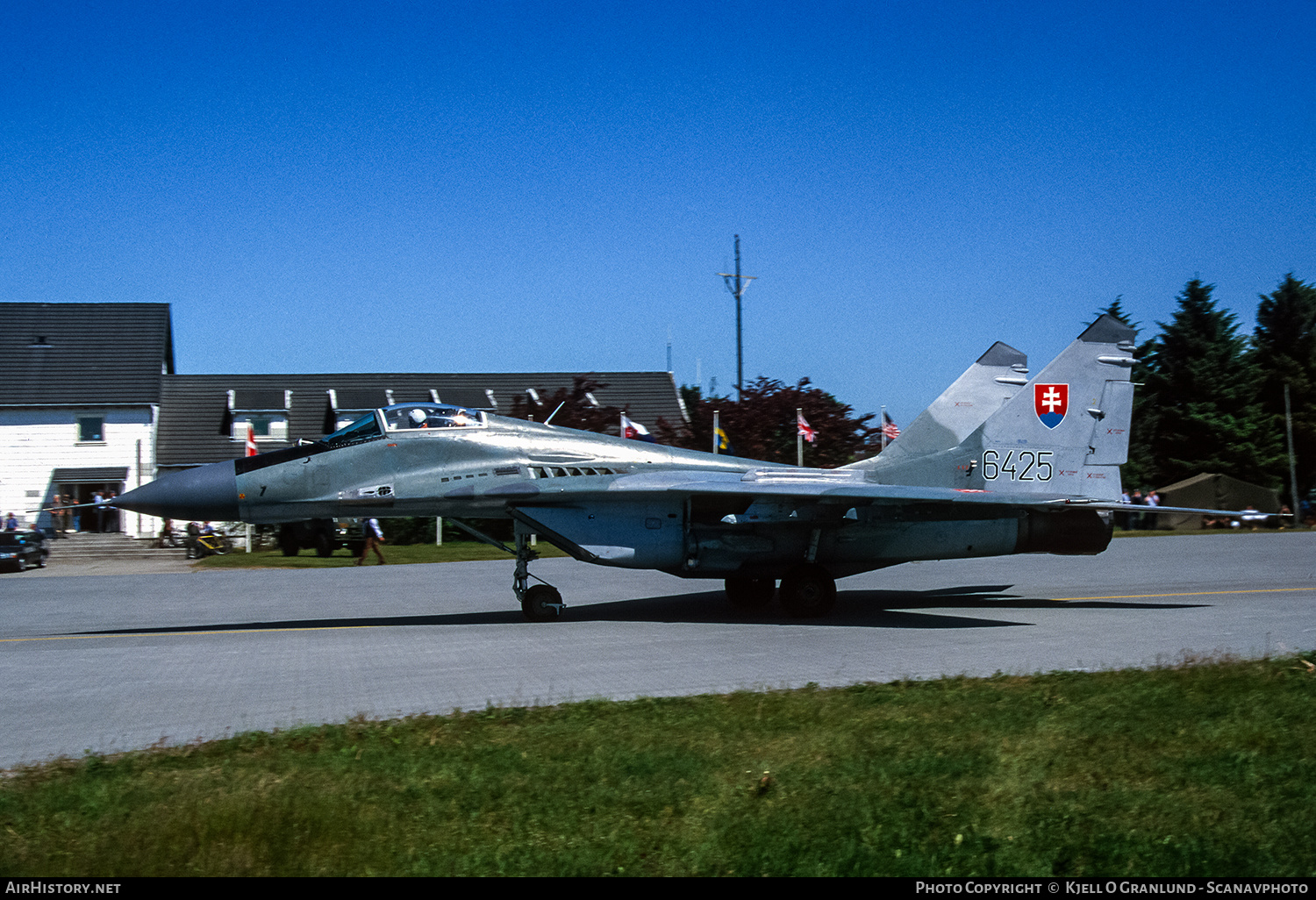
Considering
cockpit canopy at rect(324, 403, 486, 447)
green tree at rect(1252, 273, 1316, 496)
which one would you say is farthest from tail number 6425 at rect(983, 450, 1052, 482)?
green tree at rect(1252, 273, 1316, 496)

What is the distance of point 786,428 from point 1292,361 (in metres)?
36.6

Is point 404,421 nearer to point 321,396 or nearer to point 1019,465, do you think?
point 1019,465

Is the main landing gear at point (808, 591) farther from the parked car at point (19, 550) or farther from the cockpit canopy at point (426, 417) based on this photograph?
the parked car at point (19, 550)

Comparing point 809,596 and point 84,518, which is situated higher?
point 84,518

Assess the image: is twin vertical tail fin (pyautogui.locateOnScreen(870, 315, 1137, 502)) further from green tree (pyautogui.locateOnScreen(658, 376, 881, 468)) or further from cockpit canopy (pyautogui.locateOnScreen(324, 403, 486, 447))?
green tree (pyautogui.locateOnScreen(658, 376, 881, 468))

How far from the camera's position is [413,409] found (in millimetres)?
13820

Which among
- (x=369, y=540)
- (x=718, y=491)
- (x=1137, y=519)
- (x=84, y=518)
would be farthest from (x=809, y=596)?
(x=84, y=518)

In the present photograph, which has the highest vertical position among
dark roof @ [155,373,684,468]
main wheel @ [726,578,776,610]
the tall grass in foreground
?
dark roof @ [155,373,684,468]

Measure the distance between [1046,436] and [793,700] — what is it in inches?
334

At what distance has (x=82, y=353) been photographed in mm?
45812

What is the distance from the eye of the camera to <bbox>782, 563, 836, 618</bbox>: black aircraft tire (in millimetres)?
13875

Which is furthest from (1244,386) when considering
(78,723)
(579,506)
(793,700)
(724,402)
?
(78,723)

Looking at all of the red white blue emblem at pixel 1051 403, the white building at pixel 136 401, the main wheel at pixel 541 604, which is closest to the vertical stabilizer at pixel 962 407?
the red white blue emblem at pixel 1051 403

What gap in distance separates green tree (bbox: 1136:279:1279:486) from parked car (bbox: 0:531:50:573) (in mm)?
47080
